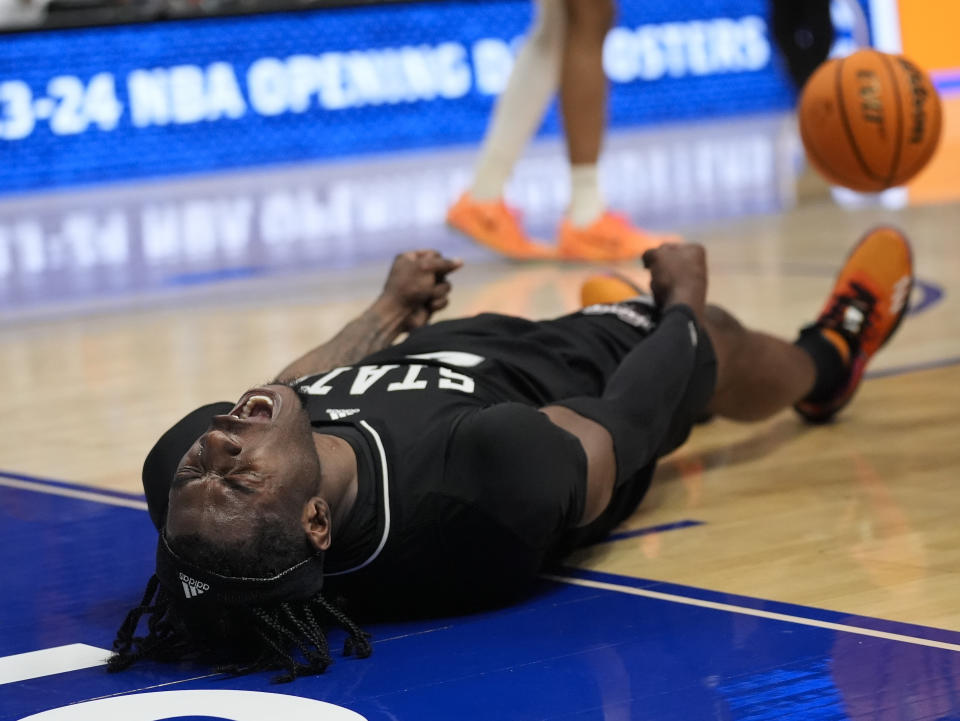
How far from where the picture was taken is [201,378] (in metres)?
4.24

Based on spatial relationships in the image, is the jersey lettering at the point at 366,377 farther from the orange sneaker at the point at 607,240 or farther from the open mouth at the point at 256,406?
the orange sneaker at the point at 607,240

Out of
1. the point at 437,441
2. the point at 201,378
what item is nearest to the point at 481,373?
the point at 437,441

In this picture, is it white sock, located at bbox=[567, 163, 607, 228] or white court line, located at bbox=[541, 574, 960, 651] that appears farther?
white sock, located at bbox=[567, 163, 607, 228]

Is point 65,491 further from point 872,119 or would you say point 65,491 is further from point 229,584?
point 872,119

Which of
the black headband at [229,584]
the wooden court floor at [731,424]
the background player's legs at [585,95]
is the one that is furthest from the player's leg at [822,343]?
the background player's legs at [585,95]

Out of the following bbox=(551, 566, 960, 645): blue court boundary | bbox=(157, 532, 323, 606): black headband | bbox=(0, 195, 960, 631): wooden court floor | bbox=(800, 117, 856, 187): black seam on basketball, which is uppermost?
bbox=(800, 117, 856, 187): black seam on basketball

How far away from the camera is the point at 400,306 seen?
3.19 metres

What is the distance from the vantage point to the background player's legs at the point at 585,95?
19.0 ft

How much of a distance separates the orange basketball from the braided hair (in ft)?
8.68

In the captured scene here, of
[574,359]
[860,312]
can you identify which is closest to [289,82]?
[860,312]

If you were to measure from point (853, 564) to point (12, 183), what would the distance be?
28.2 feet

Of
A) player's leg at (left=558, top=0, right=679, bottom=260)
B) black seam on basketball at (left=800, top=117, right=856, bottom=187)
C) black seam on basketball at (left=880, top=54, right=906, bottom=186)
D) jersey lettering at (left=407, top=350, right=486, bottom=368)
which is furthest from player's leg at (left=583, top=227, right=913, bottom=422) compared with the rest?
player's leg at (left=558, top=0, right=679, bottom=260)

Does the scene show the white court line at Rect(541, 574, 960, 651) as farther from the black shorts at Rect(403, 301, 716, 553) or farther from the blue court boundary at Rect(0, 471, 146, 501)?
the blue court boundary at Rect(0, 471, 146, 501)

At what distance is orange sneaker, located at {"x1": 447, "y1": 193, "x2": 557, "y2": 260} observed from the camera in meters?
6.26
